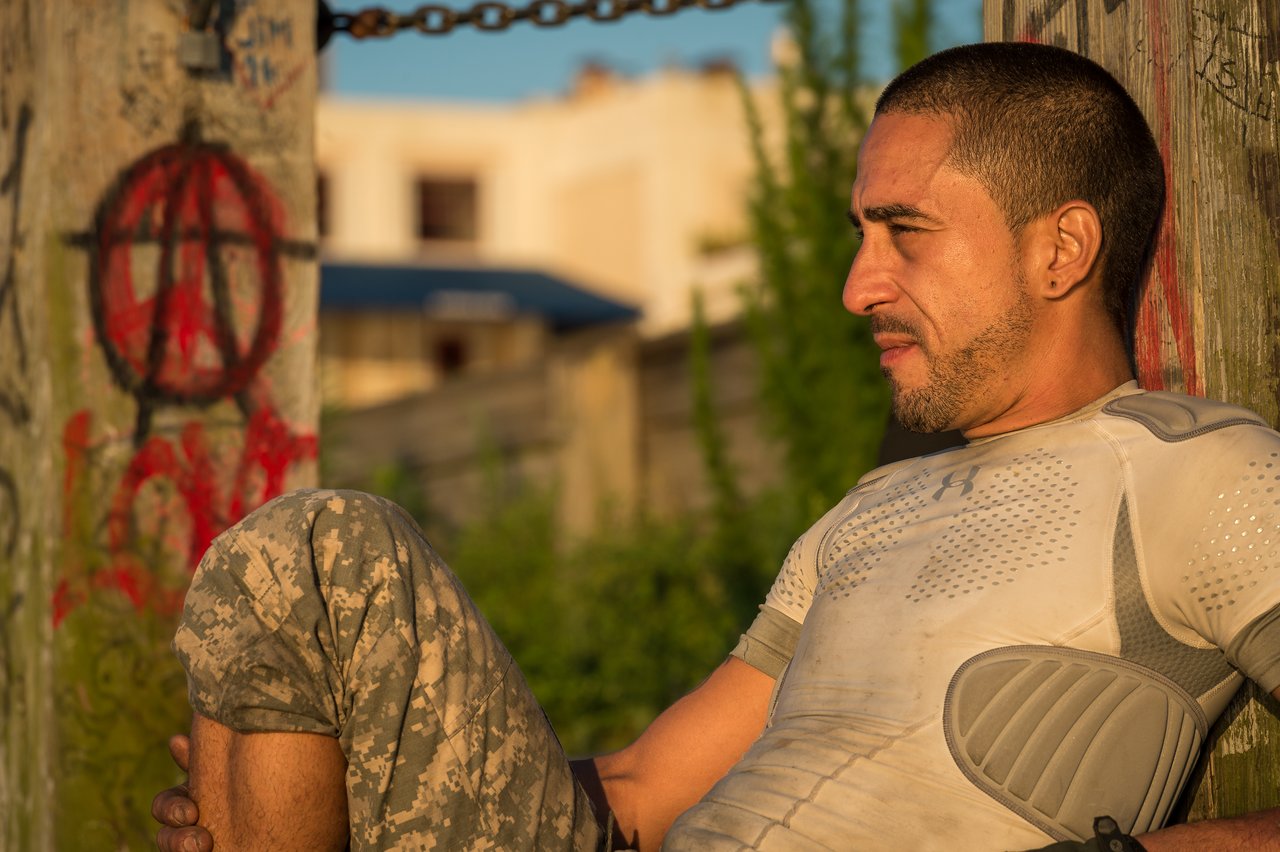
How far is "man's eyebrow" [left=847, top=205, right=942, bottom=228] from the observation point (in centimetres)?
256

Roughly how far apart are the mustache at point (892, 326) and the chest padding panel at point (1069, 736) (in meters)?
0.56

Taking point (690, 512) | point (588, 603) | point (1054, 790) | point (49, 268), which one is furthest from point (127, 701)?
point (690, 512)

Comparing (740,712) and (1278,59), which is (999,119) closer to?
(1278,59)

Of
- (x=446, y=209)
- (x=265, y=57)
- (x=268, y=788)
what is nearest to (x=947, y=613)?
(x=268, y=788)

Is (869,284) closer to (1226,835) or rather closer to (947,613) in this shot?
(947,613)

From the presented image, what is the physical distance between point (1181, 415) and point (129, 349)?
2292 millimetres

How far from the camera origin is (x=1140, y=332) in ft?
8.95

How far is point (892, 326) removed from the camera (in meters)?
2.61

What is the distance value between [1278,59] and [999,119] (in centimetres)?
44

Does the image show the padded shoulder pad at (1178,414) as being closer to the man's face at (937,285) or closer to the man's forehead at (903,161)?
the man's face at (937,285)

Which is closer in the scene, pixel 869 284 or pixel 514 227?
pixel 869 284

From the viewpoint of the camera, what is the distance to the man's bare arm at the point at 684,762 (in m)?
2.73

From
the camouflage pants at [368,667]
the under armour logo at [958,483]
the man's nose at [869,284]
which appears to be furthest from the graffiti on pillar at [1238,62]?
the camouflage pants at [368,667]

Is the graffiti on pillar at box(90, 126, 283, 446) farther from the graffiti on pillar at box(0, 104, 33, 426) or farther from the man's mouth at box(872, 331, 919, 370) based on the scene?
the man's mouth at box(872, 331, 919, 370)
